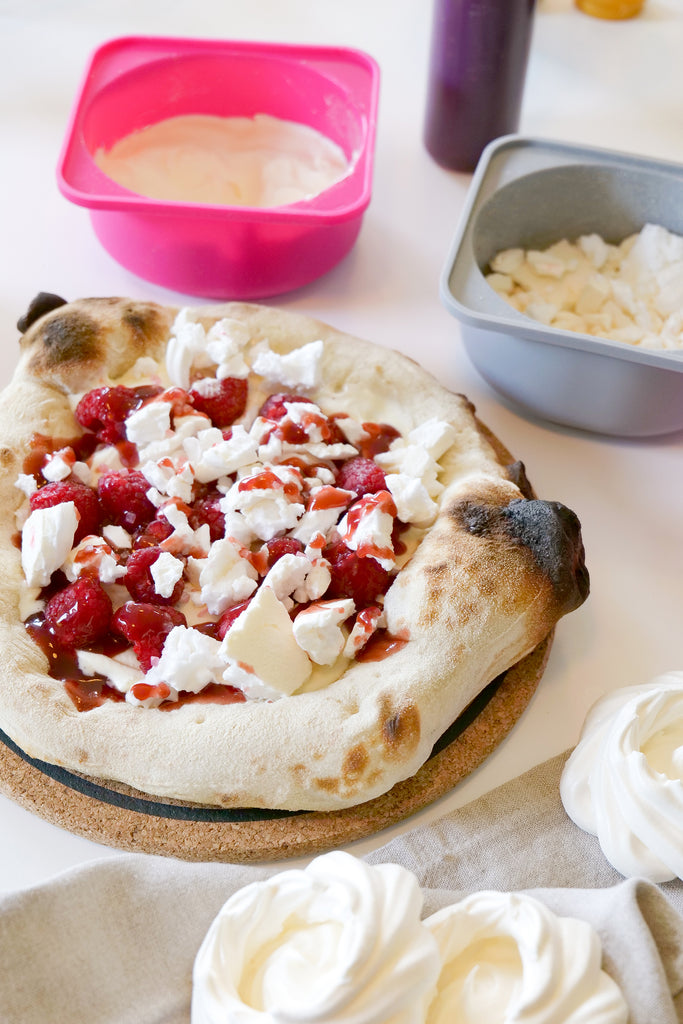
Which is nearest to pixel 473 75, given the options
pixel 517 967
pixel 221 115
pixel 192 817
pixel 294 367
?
pixel 221 115

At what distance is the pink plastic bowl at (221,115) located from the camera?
158 cm

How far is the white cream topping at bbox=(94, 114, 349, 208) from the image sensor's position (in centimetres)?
A: 175

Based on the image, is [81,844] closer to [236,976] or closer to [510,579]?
[236,976]

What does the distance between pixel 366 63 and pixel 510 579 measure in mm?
1030

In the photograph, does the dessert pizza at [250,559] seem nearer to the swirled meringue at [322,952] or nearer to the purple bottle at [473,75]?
the swirled meringue at [322,952]

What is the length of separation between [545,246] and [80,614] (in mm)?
999

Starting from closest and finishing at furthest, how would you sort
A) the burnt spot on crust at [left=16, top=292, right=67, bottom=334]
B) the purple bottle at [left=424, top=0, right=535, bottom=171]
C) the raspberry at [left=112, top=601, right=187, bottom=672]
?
the raspberry at [left=112, top=601, right=187, bottom=672] → the burnt spot on crust at [left=16, top=292, right=67, bottom=334] → the purple bottle at [left=424, top=0, right=535, bottom=171]

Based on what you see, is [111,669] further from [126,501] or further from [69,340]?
[69,340]

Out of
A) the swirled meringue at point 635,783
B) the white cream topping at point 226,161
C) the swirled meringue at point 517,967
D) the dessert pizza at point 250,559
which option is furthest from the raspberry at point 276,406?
the swirled meringue at point 517,967

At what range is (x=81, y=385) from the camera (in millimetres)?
1452

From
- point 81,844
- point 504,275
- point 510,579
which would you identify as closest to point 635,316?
point 504,275

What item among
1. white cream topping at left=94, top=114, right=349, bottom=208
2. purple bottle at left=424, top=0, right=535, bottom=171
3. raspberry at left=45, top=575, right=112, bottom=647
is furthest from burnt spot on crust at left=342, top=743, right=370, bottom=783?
purple bottle at left=424, top=0, right=535, bottom=171

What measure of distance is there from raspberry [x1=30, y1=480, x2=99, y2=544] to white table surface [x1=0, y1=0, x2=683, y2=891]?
35 cm

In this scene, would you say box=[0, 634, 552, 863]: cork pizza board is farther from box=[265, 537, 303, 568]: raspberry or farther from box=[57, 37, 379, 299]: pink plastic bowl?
box=[57, 37, 379, 299]: pink plastic bowl
